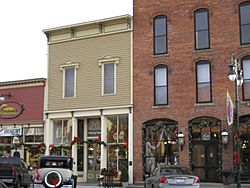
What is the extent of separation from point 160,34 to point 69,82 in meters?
7.43

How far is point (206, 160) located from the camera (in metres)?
25.9

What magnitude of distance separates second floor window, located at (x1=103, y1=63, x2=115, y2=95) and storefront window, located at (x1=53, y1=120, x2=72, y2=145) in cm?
386

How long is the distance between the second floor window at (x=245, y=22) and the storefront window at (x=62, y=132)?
1305 cm

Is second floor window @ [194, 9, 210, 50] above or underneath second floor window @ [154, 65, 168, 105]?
above

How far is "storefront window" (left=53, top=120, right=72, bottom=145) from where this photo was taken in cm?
3136

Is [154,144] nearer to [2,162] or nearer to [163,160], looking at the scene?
[163,160]

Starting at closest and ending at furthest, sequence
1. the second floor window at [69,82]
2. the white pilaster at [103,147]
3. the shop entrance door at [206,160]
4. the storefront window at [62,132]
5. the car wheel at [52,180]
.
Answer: the car wheel at [52,180], the shop entrance door at [206,160], the white pilaster at [103,147], the second floor window at [69,82], the storefront window at [62,132]

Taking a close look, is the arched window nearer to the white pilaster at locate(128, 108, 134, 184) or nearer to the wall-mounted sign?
the white pilaster at locate(128, 108, 134, 184)

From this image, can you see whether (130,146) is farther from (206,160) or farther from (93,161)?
(206,160)

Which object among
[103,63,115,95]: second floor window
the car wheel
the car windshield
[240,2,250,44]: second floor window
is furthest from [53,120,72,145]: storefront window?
the car wheel

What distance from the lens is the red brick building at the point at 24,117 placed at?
32.3m

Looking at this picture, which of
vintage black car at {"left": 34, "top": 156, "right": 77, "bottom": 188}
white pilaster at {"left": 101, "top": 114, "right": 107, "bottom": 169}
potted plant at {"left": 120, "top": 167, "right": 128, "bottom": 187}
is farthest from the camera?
white pilaster at {"left": 101, "top": 114, "right": 107, "bottom": 169}

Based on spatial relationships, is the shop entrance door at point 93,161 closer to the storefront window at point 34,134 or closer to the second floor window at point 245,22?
the storefront window at point 34,134

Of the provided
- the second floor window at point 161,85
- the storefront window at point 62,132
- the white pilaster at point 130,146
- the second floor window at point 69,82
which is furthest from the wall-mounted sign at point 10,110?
the second floor window at point 161,85
